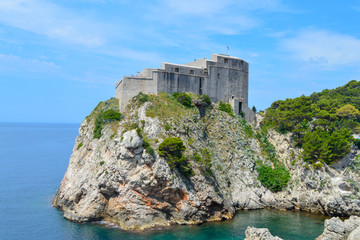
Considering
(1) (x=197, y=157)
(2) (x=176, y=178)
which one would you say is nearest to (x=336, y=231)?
(2) (x=176, y=178)

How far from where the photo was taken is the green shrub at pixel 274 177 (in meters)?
49.1

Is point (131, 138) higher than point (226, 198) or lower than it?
higher

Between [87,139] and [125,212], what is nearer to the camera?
[125,212]

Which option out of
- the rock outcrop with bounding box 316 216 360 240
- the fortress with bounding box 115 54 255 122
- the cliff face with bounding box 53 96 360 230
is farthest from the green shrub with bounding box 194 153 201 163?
the rock outcrop with bounding box 316 216 360 240

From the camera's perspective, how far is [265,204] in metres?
48.2

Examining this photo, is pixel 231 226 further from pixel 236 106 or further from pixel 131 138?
pixel 236 106

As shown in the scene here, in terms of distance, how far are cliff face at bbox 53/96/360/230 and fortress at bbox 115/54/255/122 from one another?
3168mm

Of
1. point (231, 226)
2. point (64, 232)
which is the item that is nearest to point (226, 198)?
point (231, 226)

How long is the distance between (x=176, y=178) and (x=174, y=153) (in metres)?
3.21

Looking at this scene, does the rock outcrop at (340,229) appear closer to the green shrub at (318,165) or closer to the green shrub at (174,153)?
the green shrub at (318,165)

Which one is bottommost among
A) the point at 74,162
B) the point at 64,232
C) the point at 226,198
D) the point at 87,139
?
the point at 64,232

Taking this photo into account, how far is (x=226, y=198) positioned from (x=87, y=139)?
2416 centimetres

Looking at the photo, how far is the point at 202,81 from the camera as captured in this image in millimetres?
55562

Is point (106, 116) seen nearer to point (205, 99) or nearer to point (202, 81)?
point (205, 99)
